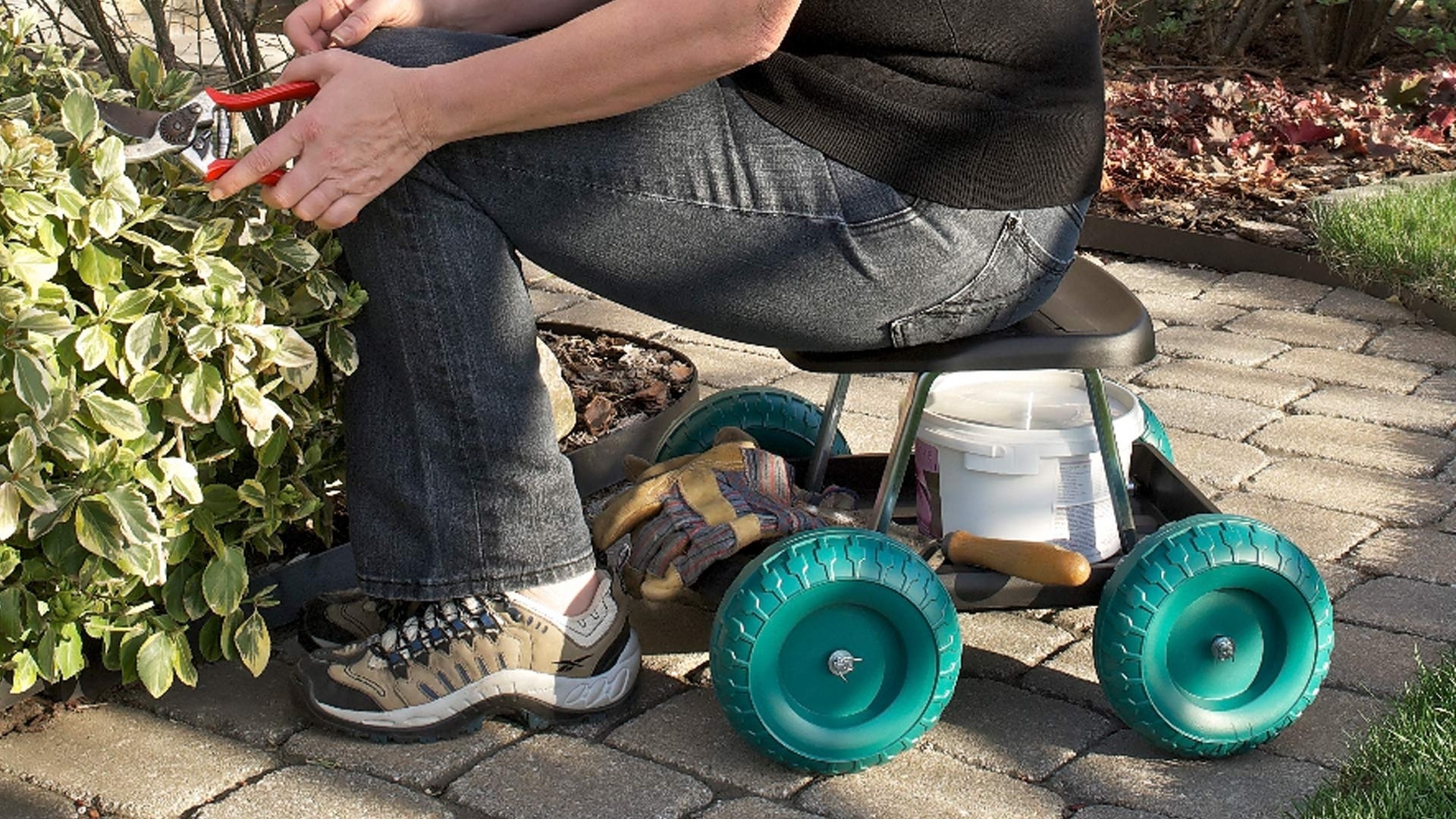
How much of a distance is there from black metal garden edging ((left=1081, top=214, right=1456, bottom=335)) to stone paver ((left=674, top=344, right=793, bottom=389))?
1368mm

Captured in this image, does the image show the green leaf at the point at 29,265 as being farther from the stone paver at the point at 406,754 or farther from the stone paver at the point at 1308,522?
the stone paver at the point at 1308,522

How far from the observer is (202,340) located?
198cm

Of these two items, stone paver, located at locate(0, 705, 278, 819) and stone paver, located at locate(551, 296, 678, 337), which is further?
stone paver, located at locate(551, 296, 678, 337)

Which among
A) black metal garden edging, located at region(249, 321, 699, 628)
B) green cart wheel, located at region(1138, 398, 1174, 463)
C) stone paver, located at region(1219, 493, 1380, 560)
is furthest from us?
stone paver, located at region(1219, 493, 1380, 560)

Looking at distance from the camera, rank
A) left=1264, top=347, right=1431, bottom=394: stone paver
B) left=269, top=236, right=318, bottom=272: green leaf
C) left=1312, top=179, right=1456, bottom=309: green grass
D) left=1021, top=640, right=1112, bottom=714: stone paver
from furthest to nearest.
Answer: left=1312, top=179, right=1456, bottom=309: green grass < left=1264, top=347, right=1431, bottom=394: stone paver < left=1021, top=640, right=1112, bottom=714: stone paver < left=269, top=236, right=318, bottom=272: green leaf

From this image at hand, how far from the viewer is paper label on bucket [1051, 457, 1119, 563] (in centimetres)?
238

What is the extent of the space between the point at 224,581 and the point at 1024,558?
1007 millimetres

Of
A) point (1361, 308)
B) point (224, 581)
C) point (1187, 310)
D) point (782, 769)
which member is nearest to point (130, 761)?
point (224, 581)

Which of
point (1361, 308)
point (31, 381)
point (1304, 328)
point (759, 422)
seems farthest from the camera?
point (1361, 308)

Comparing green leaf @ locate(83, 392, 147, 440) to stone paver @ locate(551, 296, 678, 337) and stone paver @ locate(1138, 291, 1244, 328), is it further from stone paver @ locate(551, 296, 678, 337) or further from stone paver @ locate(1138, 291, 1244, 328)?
stone paver @ locate(1138, 291, 1244, 328)

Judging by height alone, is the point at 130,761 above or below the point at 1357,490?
above

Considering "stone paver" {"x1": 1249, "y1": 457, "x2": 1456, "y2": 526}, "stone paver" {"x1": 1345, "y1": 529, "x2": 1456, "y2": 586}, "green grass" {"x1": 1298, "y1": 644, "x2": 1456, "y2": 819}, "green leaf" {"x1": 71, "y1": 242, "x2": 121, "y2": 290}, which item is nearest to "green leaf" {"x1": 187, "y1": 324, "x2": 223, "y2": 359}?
"green leaf" {"x1": 71, "y1": 242, "x2": 121, "y2": 290}

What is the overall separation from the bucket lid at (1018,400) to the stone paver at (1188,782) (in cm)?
45

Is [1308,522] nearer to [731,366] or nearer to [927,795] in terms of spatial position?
[927,795]
